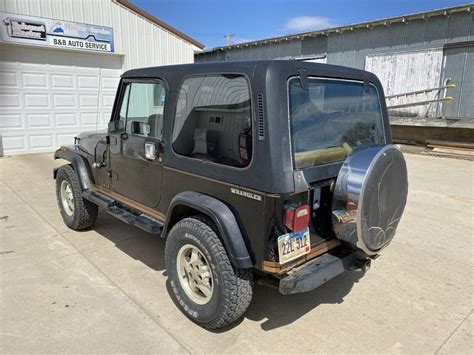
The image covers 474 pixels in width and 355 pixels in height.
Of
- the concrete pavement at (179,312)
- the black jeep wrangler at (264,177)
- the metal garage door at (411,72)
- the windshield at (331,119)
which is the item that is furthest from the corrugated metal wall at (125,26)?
the windshield at (331,119)

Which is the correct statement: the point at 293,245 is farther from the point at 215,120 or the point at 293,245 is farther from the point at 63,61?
the point at 63,61

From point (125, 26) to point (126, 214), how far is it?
29.7 feet

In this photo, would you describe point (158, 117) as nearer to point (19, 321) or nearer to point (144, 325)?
point (144, 325)

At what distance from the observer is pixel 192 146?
9.27 feet

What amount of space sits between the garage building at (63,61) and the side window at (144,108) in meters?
7.24

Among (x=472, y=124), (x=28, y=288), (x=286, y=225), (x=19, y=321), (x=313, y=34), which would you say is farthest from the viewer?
(x=313, y=34)

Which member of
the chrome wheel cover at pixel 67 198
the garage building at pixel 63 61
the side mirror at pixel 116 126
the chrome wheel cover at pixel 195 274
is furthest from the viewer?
the garage building at pixel 63 61

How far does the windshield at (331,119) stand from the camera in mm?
Result: 2395

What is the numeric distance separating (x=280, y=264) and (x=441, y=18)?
38.8 feet

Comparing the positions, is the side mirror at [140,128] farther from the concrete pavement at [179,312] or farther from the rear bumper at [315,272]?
the rear bumper at [315,272]

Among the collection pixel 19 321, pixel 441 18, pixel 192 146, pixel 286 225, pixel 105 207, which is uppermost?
pixel 441 18

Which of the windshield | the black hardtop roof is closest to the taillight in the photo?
the windshield

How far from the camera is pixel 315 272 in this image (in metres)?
2.43

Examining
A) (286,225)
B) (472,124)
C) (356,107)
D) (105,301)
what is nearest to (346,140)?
(356,107)
